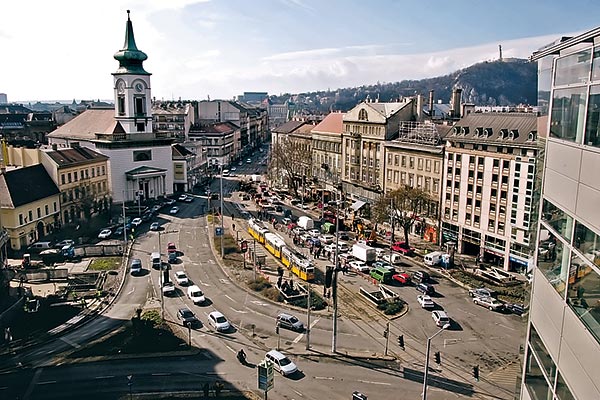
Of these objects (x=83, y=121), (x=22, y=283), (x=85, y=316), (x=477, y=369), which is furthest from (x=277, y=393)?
(x=83, y=121)

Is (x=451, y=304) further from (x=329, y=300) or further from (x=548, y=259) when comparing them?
(x=548, y=259)

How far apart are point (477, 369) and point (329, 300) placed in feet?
54.5

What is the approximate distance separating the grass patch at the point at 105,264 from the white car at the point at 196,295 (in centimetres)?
1357

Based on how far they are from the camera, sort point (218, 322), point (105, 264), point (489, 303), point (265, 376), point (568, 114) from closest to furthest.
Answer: point (568, 114) < point (265, 376) < point (218, 322) < point (489, 303) < point (105, 264)

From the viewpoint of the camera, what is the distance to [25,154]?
250 ft

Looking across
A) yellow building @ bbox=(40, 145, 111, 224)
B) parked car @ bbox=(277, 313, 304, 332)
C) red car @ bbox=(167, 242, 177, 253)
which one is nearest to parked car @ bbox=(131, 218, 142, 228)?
yellow building @ bbox=(40, 145, 111, 224)

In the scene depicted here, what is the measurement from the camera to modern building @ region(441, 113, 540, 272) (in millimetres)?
54281

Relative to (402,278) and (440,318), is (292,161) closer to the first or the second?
(402,278)

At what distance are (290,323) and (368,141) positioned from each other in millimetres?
45850

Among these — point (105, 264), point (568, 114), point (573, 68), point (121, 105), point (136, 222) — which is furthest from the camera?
point (121, 105)

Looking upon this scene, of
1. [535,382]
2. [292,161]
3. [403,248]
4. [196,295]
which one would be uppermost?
[535,382]

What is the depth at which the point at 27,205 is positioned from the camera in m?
65.2

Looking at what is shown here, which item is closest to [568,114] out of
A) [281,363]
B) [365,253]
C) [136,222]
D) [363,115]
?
[281,363]

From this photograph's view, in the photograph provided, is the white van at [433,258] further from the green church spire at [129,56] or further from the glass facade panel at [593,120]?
the green church spire at [129,56]
